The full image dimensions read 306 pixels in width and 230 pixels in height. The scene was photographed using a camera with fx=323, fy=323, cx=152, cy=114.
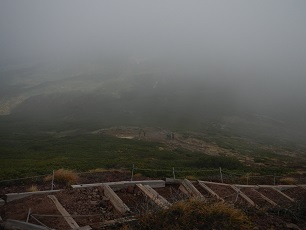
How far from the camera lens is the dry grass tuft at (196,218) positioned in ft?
32.7

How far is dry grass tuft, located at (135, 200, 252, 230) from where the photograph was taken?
9.95 meters

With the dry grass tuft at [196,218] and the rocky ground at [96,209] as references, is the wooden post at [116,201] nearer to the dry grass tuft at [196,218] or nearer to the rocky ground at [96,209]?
the rocky ground at [96,209]

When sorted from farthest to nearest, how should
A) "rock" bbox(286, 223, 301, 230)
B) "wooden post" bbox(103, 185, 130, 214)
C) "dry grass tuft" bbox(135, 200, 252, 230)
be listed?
"wooden post" bbox(103, 185, 130, 214) < "rock" bbox(286, 223, 301, 230) < "dry grass tuft" bbox(135, 200, 252, 230)

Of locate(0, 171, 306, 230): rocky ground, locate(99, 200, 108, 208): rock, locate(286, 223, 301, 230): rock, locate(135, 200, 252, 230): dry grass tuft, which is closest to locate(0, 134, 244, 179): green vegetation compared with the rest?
locate(0, 171, 306, 230): rocky ground

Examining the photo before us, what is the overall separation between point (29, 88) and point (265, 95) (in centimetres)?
10747

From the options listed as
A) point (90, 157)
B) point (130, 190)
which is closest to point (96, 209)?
point (130, 190)

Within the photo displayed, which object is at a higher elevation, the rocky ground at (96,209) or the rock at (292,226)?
the rocky ground at (96,209)

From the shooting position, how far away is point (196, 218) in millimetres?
10305

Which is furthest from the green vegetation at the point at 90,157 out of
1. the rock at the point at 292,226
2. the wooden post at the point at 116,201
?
the rock at the point at 292,226

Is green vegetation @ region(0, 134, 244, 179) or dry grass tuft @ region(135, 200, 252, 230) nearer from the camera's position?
dry grass tuft @ region(135, 200, 252, 230)

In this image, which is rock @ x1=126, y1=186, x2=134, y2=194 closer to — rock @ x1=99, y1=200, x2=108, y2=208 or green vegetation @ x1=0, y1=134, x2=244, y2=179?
rock @ x1=99, y1=200, x2=108, y2=208

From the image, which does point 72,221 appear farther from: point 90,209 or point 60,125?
point 60,125

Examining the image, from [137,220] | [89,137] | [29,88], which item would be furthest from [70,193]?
[29,88]

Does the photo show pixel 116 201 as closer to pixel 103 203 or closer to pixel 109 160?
pixel 103 203
